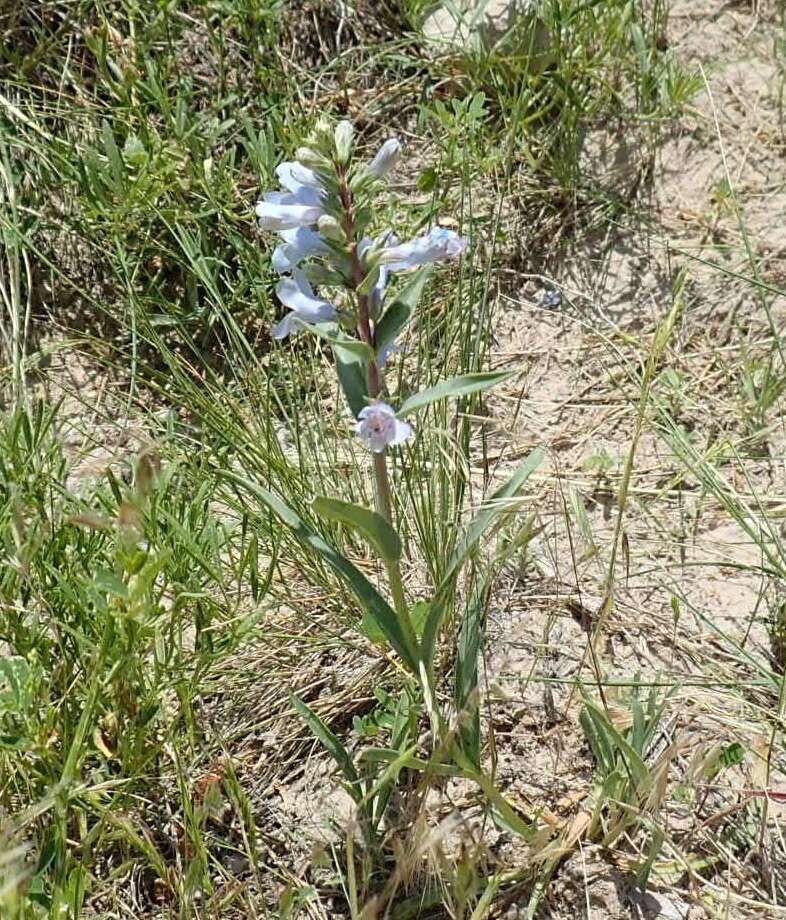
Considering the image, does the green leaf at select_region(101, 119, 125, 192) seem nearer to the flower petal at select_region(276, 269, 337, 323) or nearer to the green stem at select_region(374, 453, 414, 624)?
the flower petal at select_region(276, 269, 337, 323)

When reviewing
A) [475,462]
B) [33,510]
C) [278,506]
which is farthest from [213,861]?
[475,462]

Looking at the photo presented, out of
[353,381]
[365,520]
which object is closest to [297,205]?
[353,381]

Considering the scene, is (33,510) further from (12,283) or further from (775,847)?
(775,847)

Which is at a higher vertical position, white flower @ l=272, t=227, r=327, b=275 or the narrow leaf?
white flower @ l=272, t=227, r=327, b=275

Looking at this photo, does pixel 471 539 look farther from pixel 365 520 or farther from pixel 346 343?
pixel 346 343

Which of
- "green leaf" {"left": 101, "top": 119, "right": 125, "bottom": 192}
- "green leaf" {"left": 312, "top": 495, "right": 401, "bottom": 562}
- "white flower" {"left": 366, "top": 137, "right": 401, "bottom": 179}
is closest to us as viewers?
"green leaf" {"left": 312, "top": 495, "right": 401, "bottom": 562}

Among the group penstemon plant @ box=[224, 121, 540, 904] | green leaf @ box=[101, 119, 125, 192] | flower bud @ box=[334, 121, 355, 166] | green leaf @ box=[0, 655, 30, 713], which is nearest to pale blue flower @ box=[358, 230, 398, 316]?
penstemon plant @ box=[224, 121, 540, 904]

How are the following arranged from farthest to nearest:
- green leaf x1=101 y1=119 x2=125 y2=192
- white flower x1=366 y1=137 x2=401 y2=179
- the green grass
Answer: green leaf x1=101 y1=119 x2=125 y2=192
the green grass
white flower x1=366 y1=137 x2=401 y2=179
